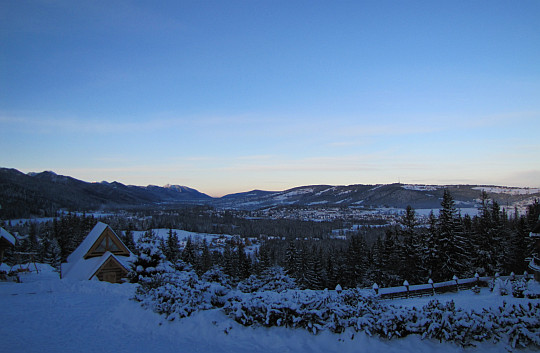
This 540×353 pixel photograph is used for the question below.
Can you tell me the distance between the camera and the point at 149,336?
8.87 metres

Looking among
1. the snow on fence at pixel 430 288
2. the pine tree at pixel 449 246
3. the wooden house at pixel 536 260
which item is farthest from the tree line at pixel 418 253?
the wooden house at pixel 536 260

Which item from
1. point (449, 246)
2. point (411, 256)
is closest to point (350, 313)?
point (449, 246)

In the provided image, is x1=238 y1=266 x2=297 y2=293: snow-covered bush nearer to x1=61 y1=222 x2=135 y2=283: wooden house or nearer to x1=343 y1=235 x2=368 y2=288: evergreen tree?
x1=61 y1=222 x2=135 y2=283: wooden house

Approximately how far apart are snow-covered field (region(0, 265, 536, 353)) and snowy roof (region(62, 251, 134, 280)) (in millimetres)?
10777

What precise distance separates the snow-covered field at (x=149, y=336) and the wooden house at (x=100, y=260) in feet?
36.2

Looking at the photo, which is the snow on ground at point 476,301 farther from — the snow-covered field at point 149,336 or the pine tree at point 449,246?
the snow-covered field at point 149,336

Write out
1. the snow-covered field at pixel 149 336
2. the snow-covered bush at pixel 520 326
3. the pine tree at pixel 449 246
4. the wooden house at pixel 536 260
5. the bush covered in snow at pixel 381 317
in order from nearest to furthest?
the snow-covered bush at pixel 520 326
the bush covered in snow at pixel 381 317
the snow-covered field at pixel 149 336
the wooden house at pixel 536 260
the pine tree at pixel 449 246

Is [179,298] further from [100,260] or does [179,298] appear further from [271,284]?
[100,260]

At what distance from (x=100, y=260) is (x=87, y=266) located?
42.9 inches

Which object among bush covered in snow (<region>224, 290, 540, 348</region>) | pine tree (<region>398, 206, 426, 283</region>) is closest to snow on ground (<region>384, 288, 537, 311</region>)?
bush covered in snow (<region>224, 290, 540, 348</region>)

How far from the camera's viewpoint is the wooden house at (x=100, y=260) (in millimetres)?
22703

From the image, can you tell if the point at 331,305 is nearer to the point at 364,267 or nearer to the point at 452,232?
the point at 452,232

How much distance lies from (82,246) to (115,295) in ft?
43.8

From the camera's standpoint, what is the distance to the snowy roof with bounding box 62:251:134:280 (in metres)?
22.4
